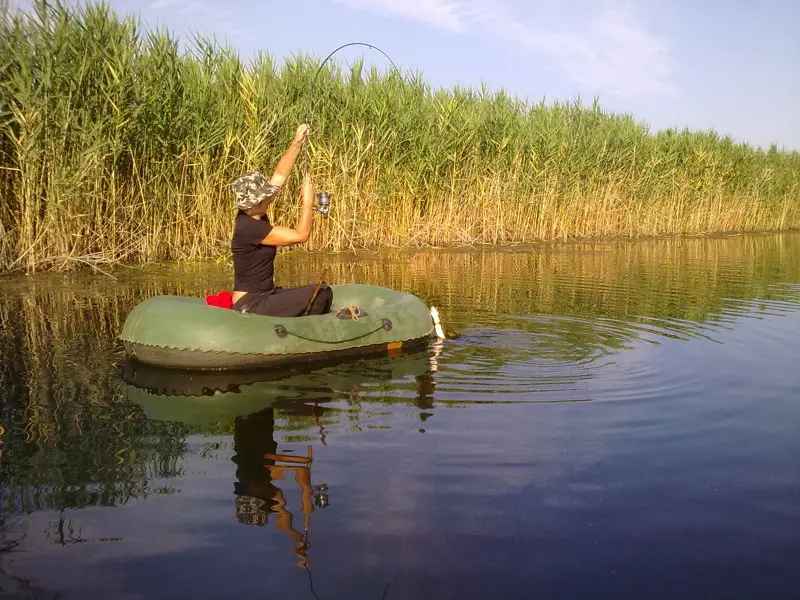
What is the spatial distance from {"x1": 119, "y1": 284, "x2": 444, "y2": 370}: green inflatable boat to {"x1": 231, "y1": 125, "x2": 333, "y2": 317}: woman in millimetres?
251

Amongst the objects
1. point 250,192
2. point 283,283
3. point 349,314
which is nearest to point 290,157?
point 250,192

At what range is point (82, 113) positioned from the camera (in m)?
9.94

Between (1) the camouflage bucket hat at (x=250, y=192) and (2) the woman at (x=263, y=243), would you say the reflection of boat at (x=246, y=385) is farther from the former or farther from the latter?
(1) the camouflage bucket hat at (x=250, y=192)

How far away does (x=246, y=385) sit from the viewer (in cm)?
543

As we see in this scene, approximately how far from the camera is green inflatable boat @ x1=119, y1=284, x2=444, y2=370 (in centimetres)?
564

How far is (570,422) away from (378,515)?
1567mm

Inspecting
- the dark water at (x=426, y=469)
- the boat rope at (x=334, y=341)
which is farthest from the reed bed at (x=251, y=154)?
the boat rope at (x=334, y=341)

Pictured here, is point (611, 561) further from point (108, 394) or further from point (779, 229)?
point (779, 229)

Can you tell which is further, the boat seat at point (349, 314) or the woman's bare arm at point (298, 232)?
the boat seat at point (349, 314)

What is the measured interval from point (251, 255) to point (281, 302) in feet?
1.36

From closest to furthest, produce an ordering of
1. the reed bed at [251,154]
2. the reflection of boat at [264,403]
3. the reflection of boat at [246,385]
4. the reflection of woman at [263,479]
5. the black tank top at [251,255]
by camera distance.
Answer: the reflection of woman at [263,479], the reflection of boat at [264,403], the reflection of boat at [246,385], the black tank top at [251,255], the reed bed at [251,154]

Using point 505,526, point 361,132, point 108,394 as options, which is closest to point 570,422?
point 505,526

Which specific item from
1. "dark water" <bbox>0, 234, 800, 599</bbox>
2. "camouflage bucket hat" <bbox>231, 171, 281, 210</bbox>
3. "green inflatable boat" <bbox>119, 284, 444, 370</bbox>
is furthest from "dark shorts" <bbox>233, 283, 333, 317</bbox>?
"camouflage bucket hat" <bbox>231, 171, 281, 210</bbox>

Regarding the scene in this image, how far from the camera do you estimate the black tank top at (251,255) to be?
5879mm
